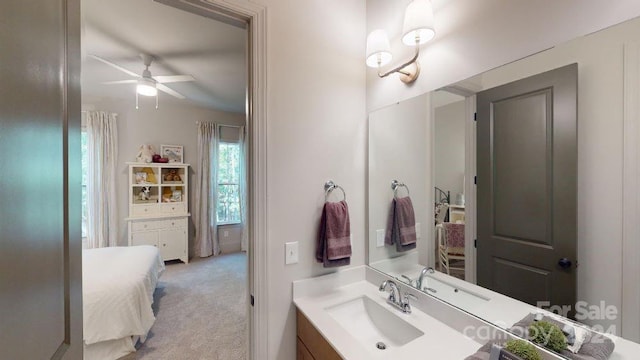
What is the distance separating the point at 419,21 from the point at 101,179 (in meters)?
A: 4.81

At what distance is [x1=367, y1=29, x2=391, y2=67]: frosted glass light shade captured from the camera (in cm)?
135

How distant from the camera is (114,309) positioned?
199cm

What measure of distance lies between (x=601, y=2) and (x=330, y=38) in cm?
109

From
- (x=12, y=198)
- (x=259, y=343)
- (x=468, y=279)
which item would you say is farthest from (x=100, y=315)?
(x=468, y=279)

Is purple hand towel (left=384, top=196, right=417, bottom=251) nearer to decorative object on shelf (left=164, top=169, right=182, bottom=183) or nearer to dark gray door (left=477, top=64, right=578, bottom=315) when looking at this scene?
dark gray door (left=477, top=64, right=578, bottom=315)

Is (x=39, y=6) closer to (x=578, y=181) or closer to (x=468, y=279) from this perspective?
(x=578, y=181)

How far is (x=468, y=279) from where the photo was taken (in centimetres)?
109

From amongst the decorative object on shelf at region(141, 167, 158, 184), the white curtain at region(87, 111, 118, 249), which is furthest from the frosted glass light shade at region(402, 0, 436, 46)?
the white curtain at region(87, 111, 118, 249)

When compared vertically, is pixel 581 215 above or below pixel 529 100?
below

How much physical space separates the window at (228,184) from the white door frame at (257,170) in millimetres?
4041

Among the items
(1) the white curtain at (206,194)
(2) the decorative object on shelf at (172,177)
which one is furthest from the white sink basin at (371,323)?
(2) the decorative object on shelf at (172,177)

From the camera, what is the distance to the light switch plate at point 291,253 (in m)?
1.32

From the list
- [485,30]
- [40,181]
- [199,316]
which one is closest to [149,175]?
[199,316]

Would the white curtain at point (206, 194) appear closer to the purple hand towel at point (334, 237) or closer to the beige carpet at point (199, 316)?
the beige carpet at point (199, 316)
